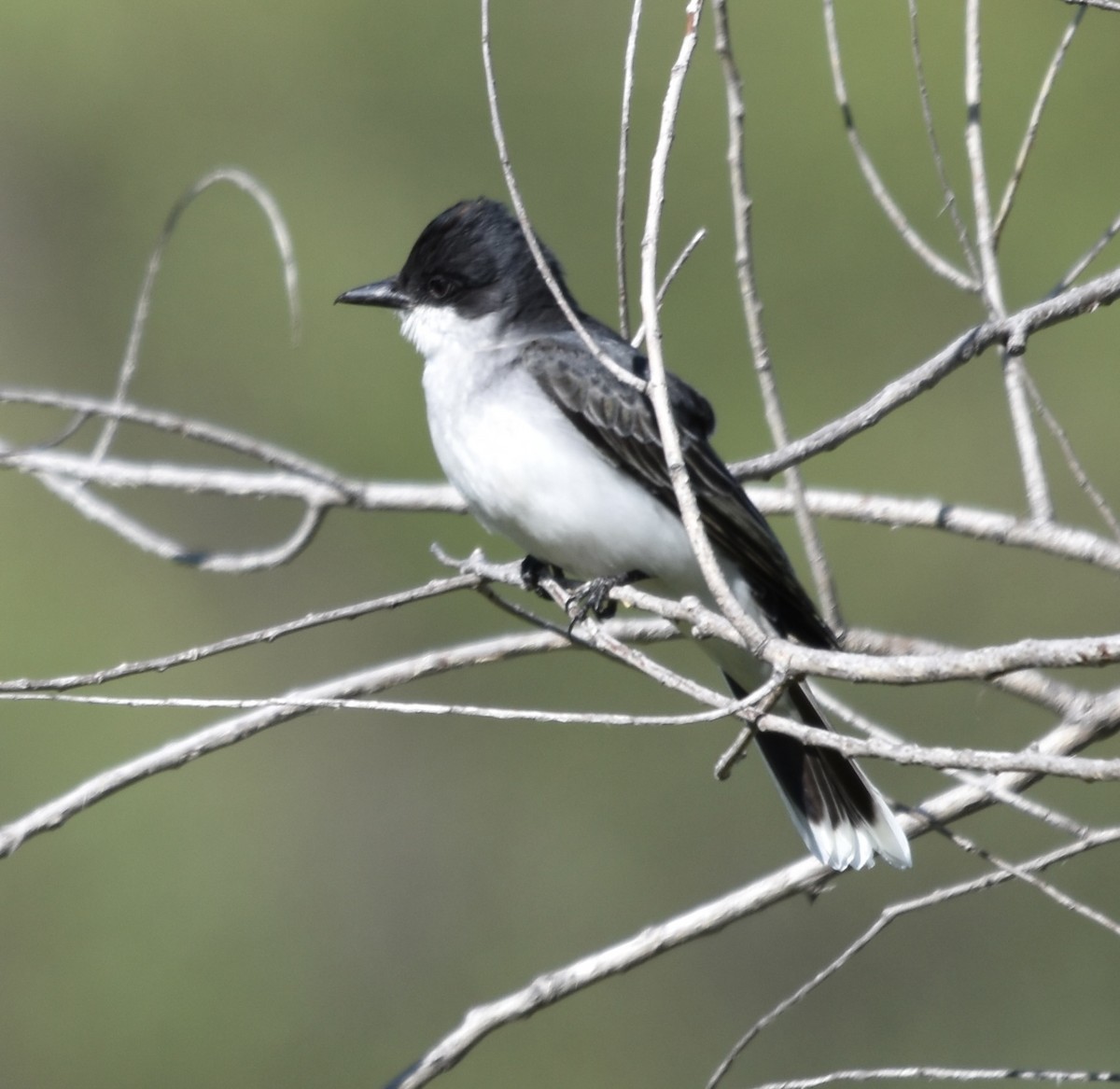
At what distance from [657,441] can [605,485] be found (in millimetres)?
152

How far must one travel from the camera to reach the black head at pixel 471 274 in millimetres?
4172

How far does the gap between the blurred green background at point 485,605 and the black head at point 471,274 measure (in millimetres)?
2420

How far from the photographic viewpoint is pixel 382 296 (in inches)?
166

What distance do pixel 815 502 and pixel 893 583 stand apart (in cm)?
412

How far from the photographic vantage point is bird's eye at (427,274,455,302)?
165 inches

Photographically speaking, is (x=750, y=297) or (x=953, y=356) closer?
(x=953, y=356)

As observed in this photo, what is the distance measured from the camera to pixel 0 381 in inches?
320

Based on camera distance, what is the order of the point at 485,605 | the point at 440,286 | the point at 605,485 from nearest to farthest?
the point at 605,485 → the point at 440,286 → the point at 485,605

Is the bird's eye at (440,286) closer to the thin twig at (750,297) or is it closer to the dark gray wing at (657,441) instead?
the dark gray wing at (657,441)

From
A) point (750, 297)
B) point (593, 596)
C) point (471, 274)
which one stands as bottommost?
point (593, 596)

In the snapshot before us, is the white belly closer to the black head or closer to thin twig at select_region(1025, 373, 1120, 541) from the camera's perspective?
the black head

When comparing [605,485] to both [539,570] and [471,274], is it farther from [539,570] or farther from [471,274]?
[471,274]

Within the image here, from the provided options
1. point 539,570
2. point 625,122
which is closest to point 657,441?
point 539,570

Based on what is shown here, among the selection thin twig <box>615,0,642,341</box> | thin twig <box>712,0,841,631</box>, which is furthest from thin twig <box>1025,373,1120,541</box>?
thin twig <box>615,0,642,341</box>
